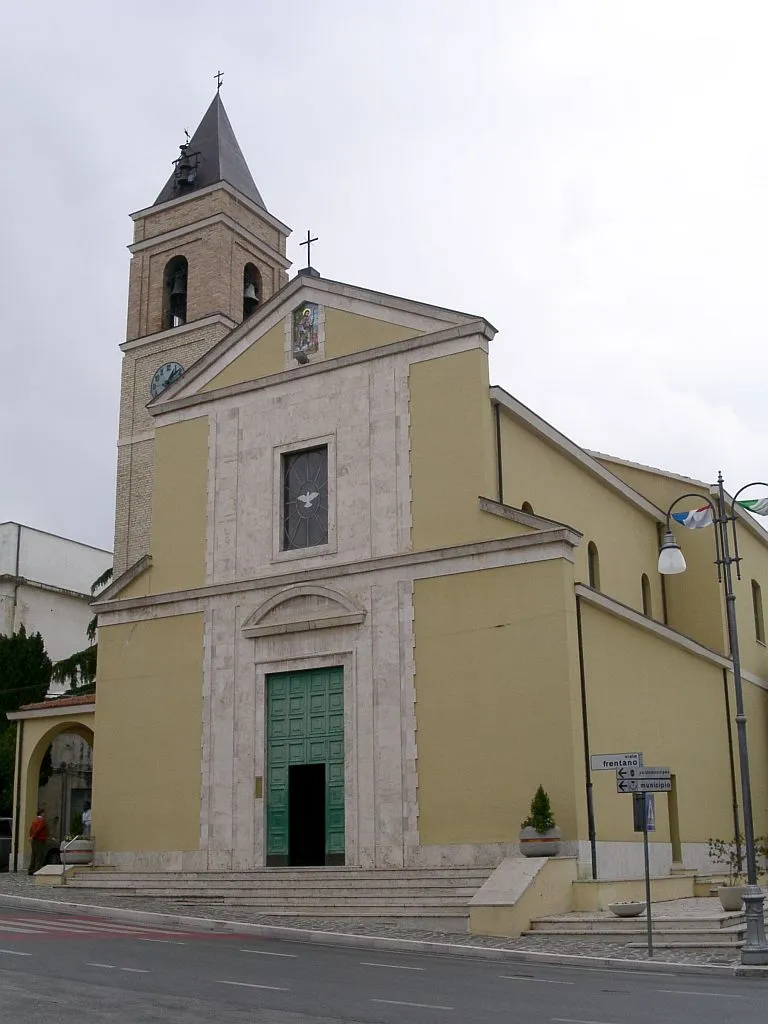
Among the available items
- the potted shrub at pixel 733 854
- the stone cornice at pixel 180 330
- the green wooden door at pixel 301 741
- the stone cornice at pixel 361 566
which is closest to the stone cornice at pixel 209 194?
the stone cornice at pixel 180 330

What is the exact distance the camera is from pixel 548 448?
93.4 feet

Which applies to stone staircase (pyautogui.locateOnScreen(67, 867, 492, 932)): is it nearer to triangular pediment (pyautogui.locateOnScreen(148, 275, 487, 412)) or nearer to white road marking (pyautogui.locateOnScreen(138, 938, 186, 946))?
white road marking (pyautogui.locateOnScreen(138, 938, 186, 946))

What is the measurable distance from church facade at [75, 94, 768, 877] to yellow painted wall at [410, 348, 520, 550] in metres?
0.05

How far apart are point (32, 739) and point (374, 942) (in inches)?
738

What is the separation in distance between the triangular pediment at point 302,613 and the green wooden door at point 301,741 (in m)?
0.98

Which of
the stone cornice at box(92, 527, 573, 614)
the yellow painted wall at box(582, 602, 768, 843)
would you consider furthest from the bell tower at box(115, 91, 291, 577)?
the yellow painted wall at box(582, 602, 768, 843)

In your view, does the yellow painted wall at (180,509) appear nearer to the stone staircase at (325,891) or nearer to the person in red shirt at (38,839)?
the person in red shirt at (38,839)

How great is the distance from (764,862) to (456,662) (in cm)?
1030

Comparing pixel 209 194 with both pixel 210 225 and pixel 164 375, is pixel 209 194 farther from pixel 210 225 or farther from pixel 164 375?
pixel 164 375

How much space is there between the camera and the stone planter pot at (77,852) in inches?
1050

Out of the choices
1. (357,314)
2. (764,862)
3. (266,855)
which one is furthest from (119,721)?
(764,862)

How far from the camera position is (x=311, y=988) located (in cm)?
1241

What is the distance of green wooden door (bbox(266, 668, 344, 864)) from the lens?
24969mm

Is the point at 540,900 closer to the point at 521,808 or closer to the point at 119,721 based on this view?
the point at 521,808
